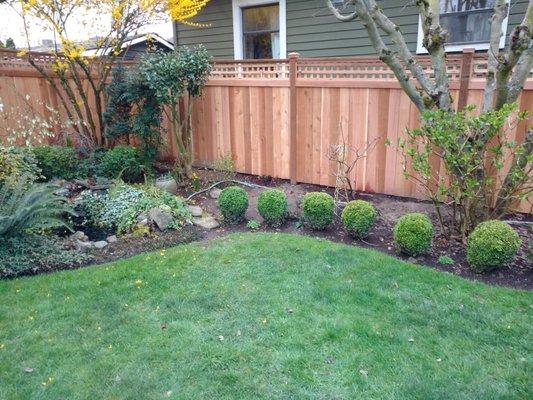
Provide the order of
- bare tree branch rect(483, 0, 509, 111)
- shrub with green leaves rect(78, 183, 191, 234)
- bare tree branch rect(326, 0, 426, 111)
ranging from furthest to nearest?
shrub with green leaves rect(78, 183, 191, 234), bare tree branch rect(326, 0, 426, 111), bare tree branch rect(483, 0, 509, 111)

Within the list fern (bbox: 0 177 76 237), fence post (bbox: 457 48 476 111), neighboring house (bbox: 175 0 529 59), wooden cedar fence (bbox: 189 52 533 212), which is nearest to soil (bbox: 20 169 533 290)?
wooden cedar fence (bbox: 189 52 533 212)

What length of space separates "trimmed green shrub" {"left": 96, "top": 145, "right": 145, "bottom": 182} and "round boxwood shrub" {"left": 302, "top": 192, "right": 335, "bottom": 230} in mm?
3388

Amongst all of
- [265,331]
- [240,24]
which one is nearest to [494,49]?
[265,331]

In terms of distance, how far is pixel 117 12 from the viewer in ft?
21.7

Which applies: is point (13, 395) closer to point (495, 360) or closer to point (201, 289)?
point (201, 289)

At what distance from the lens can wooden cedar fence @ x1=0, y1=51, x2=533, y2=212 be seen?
5.50 metres

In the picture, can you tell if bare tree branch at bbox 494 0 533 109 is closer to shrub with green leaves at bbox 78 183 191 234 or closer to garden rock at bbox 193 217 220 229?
garden rock at bbox 193 217 220 229

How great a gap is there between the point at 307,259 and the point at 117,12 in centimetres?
492

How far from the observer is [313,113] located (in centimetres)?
630

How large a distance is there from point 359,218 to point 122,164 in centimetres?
419

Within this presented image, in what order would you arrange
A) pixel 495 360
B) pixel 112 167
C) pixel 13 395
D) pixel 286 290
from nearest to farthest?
1. pixel 13 395
2. pixel 495 360
3. pixel 286 290
4. pixel 112 167

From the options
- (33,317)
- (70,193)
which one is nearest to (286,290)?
(33,317)

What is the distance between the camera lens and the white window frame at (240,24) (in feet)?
27.8

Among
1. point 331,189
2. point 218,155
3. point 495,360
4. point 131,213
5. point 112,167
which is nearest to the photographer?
point 495,360
